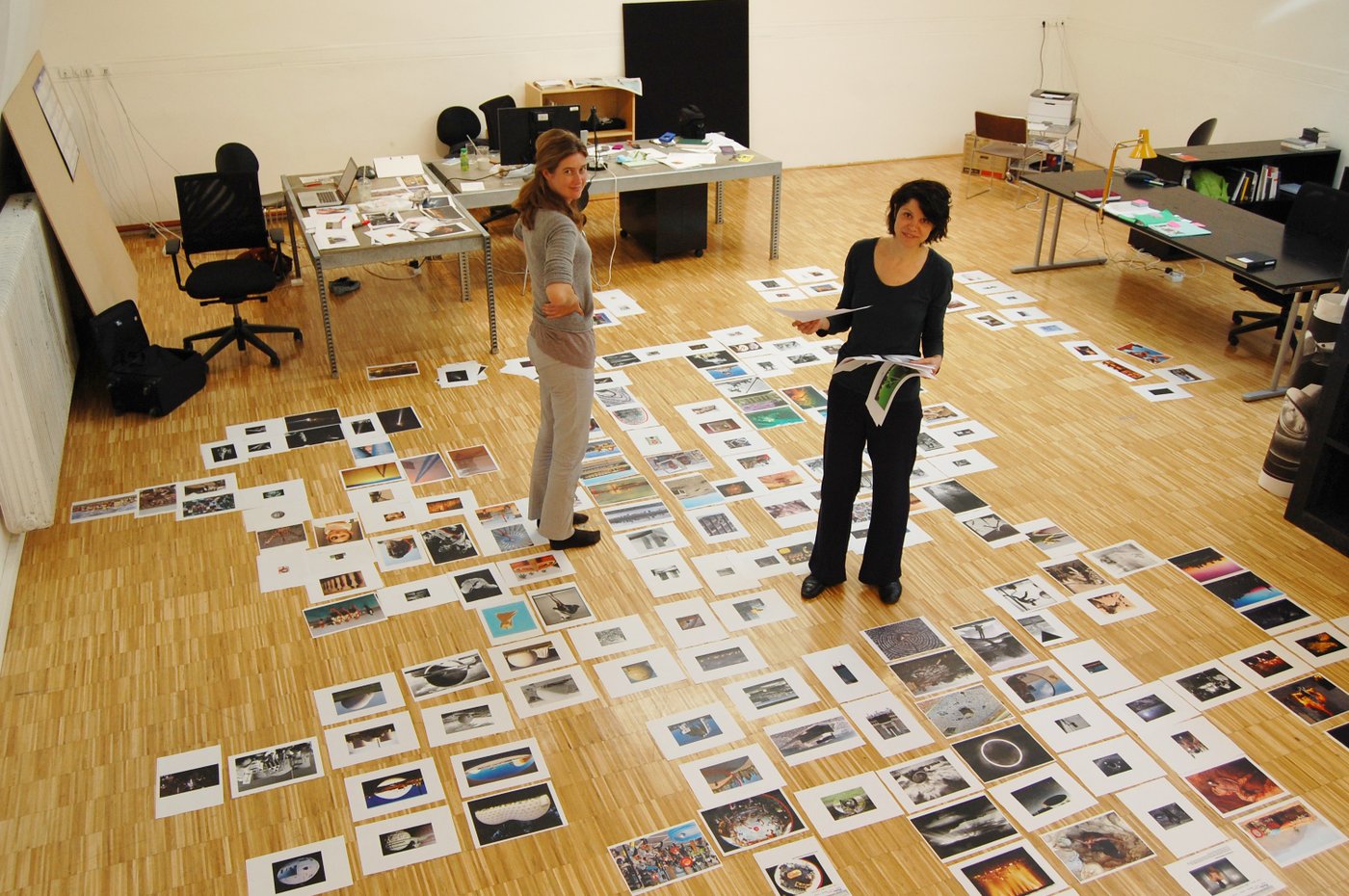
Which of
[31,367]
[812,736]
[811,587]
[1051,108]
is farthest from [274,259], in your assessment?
[1051,108]

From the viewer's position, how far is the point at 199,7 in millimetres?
8031

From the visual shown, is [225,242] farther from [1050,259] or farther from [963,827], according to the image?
[1050,259]

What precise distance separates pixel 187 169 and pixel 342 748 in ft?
20.9

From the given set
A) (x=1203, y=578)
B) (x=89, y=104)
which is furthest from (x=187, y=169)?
(x=1203, y=578)

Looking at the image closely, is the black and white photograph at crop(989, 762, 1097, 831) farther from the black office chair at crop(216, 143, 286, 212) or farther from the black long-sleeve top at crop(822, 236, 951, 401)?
the black office chair at crop(216, 143, 286, 212)

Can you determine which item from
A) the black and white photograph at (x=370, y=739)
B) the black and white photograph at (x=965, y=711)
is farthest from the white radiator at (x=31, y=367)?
the black and white photograph at (x=965, y=711)

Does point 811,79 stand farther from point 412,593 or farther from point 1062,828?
point 1062,828

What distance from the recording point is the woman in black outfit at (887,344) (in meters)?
3.64

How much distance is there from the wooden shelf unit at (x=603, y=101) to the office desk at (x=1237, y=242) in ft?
11.3

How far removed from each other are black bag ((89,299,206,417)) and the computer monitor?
8.33ft

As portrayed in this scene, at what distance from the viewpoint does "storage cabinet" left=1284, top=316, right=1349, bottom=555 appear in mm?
4613

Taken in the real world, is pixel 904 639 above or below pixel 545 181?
below

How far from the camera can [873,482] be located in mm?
4000

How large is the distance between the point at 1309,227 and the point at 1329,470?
2471mm
